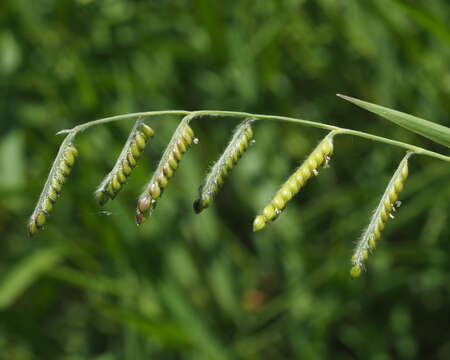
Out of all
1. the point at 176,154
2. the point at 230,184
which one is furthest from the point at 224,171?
the point at 230,184

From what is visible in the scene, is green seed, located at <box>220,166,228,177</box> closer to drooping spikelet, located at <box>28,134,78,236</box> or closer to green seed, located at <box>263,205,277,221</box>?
green seed, located at <box>263,205,277,221</box>

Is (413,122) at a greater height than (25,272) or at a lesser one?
greater

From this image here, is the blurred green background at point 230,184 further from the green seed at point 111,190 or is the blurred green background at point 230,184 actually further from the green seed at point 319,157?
the green seed at point 319,157

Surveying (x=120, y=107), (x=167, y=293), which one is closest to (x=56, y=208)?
(x=120, y=107)

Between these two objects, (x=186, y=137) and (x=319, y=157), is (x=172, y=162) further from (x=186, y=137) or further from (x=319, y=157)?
(x=319, y=157)

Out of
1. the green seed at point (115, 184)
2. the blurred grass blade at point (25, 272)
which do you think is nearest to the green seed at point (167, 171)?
the green seed at point (115, 184)

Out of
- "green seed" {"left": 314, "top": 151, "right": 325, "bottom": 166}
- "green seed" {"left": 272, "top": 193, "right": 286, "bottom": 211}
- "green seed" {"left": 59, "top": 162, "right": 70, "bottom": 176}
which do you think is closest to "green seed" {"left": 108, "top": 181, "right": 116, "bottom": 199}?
"green seed" {"left": 59, "top": 162, "right": 70, "bottom": 176}
